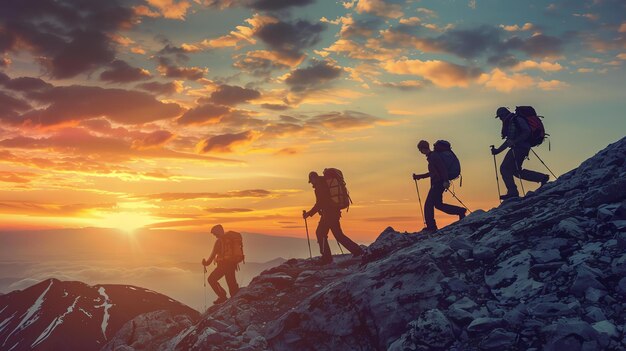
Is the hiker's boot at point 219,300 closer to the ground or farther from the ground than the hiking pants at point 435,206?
closer to the ground

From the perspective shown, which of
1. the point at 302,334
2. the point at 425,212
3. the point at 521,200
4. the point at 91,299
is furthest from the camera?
the point at 91,299

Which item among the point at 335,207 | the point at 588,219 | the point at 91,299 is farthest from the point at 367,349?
the point at 91,299

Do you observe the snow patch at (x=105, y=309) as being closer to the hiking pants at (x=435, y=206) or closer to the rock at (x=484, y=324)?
the hiking pants at (x=435, y=206)

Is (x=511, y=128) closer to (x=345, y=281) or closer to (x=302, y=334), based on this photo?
(x=345, y=281)

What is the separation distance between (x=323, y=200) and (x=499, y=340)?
34.0 ft

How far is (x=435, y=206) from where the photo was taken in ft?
54.0

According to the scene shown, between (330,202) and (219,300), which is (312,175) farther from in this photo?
(219,300)

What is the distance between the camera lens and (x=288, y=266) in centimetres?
1950

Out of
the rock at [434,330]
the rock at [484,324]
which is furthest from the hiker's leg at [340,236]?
the rock at [484,324]

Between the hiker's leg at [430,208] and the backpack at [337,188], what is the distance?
2.94 meters

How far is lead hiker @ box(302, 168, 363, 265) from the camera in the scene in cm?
1723

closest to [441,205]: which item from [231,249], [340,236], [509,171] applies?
[509,171]

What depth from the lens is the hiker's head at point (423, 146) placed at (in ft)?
53.6

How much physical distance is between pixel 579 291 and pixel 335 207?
10.0m
